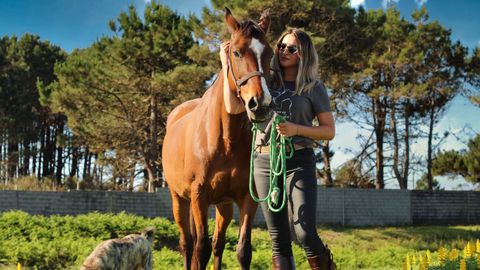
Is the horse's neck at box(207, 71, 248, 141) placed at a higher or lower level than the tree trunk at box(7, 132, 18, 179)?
lower

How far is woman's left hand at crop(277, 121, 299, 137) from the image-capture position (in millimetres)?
3246

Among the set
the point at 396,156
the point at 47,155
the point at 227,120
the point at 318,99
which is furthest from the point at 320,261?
the point at 47,155

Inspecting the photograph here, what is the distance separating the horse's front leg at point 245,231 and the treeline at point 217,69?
50.8 feet

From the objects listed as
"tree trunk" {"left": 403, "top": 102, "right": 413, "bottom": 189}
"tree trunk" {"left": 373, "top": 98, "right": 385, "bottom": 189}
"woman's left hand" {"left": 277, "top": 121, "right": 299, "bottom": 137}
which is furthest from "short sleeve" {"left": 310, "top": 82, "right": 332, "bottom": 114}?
"tree trunk" {"left": 403, "top": 102, "right": 413, "bottom": 189}

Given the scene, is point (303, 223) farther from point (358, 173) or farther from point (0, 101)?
point (0, 101)

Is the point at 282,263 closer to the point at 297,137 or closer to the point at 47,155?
the point at 297,137

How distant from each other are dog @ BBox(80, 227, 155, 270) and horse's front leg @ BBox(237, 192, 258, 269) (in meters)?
1.58

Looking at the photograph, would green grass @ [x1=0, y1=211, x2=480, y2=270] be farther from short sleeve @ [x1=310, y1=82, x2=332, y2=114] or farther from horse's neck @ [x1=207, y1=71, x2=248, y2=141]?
short sleeve @ [x1=310, y1=82, x2=332, y2=114]

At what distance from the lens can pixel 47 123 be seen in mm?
37844

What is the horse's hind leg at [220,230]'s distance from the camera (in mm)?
4762

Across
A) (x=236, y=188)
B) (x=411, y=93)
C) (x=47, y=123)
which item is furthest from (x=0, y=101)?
(x=236, y=188)

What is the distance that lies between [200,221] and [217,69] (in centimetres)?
1621

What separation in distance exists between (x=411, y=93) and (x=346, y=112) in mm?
3482

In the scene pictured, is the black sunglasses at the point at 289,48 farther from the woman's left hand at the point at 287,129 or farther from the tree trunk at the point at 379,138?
the tree trunk at the point at 379,138
